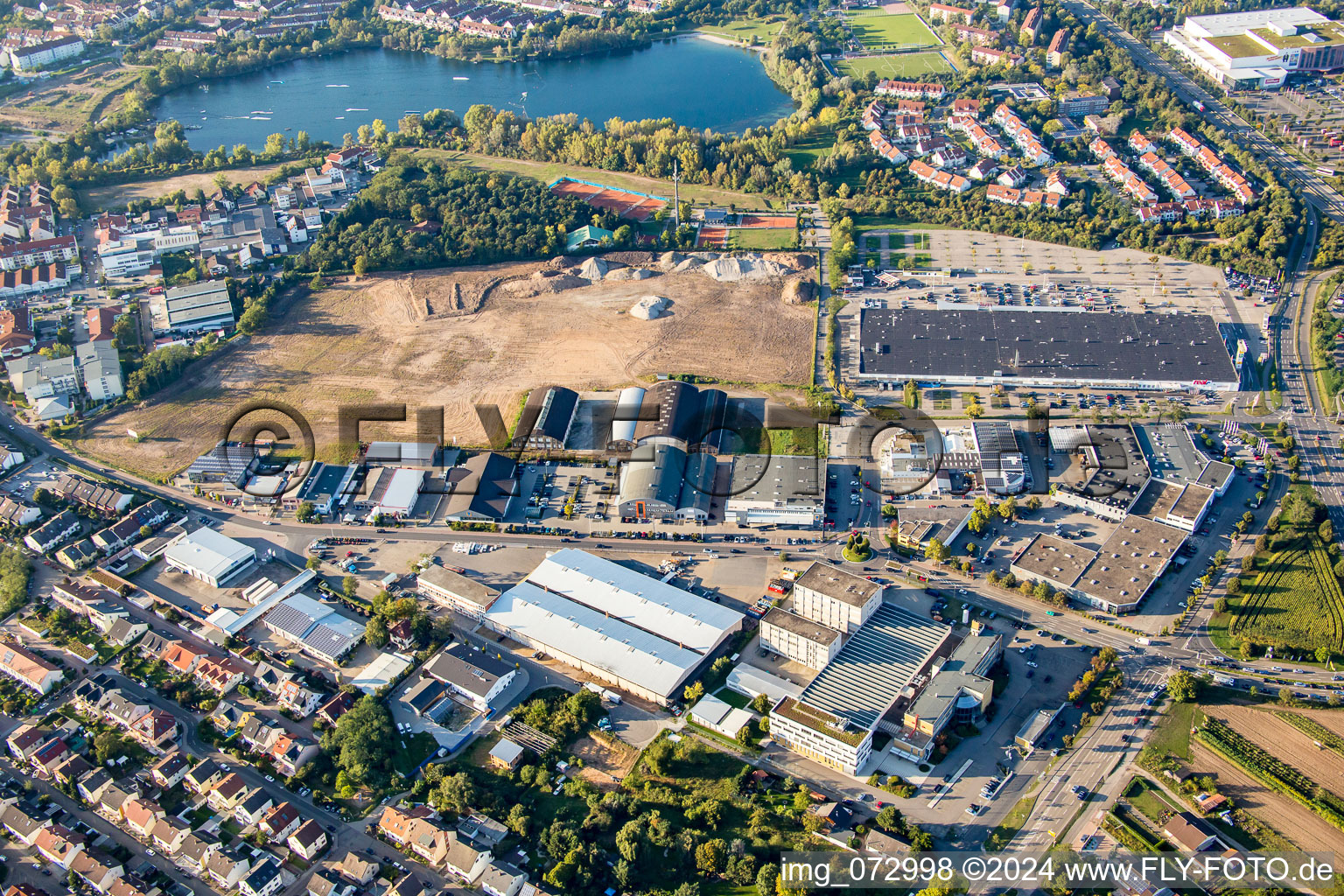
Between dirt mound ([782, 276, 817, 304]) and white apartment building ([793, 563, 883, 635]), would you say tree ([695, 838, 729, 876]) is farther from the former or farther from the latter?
dirt mound ([782, 276, 817, 304])

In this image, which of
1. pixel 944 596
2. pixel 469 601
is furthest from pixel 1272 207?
pixel 469 601

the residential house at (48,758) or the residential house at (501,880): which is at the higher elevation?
the residential house at (501,880)

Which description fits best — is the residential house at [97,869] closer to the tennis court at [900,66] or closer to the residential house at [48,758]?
the residential house at [48,758]

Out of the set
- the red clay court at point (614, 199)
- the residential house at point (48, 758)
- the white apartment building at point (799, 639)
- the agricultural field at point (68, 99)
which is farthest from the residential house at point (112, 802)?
the agricultural field at point (68, 99)

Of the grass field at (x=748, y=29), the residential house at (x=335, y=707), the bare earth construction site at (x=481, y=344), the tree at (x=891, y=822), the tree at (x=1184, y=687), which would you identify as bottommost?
the residential house at (x=335, y=707)

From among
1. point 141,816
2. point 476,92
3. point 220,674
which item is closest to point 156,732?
point 220,674

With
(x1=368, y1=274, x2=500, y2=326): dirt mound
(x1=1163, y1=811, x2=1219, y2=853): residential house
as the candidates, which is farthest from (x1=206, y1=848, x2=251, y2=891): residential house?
(x1=368, y1=274, x2=500, y2=326): dirt mound

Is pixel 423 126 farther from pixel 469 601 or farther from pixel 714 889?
pixel 714 889
